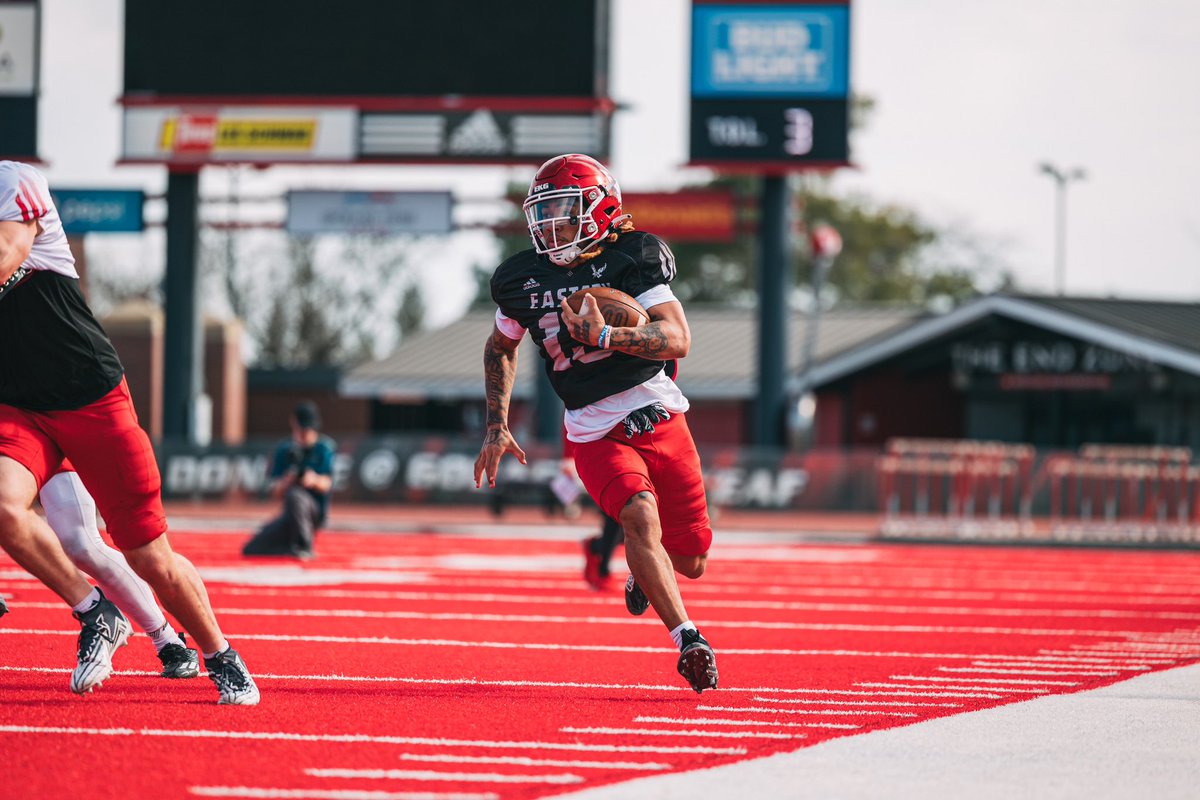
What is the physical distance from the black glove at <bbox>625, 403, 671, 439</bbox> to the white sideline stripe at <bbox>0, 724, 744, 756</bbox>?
1692 mm

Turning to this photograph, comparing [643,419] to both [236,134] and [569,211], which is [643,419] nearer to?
[569,211]

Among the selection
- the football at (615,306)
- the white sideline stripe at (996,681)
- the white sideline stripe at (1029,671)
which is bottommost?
the white sideline stripe at (1029,671)

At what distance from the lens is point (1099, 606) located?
42.0 feet

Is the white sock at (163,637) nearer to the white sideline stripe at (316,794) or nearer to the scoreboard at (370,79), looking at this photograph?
the white sideline stripe at (316,794)

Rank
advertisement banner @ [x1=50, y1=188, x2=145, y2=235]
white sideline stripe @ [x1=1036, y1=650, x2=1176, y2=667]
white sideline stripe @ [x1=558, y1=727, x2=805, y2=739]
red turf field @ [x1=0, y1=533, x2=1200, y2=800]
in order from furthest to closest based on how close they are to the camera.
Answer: advertisement banner @ [x1=50, y1=188, x2=145, y2=235], white sideline stripe @ [x1=1036, y1=650, x2=1176, y2=667], white sideline stripe @ [x1=558, y1=727, x2=805, y2=739], red turf field @ [x1=0, y1=533, x2=1200, y2=800]

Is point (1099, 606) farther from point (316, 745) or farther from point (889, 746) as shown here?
point (316, 745)

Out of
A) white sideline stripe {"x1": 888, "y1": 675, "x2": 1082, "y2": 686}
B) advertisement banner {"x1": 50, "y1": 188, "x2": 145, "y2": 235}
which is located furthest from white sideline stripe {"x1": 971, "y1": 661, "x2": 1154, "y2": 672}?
advertisement banner {"x1": 50, "y1": 188, "x2": 145, "y2": 235}

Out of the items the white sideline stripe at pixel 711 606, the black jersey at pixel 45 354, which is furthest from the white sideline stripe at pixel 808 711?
the white sideline stripe at pixel 711 606

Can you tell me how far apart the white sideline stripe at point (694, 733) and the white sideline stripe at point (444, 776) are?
82 cm

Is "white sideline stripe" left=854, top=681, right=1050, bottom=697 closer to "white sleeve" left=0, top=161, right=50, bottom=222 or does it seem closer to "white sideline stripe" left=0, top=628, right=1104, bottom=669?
"white sideline stripe" left=0, top=628, right=1104, bottom=669

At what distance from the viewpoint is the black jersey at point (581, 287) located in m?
7.22

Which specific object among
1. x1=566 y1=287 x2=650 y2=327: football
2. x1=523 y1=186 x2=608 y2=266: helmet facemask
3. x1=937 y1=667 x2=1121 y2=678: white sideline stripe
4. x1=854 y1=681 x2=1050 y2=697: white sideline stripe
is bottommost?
x1=937 y1=667 x2=1121 y2=678: white sideline stripe

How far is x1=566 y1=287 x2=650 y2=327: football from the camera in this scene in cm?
697

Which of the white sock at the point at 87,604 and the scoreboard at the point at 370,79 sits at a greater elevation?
the scoreboard at the point at 370,79
